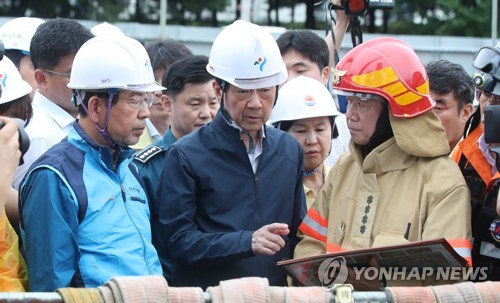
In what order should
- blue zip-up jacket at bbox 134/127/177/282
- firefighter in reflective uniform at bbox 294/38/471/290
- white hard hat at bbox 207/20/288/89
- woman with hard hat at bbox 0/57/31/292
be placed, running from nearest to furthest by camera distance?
woman with hard hat at bbox 0/57/31/292, firefighter in reflective uniform at bbox 294/38/471/290, white hard hat at bbox 207/20/288/89, blue zip-up jacket at bbox 134/127/177/282

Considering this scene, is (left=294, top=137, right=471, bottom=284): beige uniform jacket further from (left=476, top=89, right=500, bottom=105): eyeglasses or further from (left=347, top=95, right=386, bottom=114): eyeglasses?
(left=476, top=89, right=500, bottom=105): eyeglasses

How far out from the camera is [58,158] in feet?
11.8

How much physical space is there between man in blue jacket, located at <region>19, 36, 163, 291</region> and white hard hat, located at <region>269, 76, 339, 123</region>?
1182mm

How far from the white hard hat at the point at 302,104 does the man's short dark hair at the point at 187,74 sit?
0.42 meters

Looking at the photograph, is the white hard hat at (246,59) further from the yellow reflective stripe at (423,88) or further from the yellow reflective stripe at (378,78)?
the yellow reflective stripe at (423,88)

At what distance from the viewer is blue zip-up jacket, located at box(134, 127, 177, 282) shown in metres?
4.21

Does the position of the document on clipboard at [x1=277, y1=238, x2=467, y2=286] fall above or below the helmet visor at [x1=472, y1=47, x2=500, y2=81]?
below

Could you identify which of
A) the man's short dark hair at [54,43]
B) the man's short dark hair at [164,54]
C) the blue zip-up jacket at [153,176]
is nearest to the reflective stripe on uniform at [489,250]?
the blue zip-up jacket at [153,176]

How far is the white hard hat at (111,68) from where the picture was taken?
151 inches

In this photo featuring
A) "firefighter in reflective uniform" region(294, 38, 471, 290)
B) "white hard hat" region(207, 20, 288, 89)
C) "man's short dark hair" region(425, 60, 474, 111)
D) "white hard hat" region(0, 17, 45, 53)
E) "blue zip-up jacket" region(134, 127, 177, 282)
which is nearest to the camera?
"firefighter in reflective uniform" region(294, 38, 471, 290)

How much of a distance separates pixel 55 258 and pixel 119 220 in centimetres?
33

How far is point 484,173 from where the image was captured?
382 centimetres

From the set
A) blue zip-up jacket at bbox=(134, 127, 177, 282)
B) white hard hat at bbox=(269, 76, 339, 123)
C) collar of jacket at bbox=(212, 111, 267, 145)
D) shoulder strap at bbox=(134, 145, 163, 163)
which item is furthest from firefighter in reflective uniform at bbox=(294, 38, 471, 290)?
white hard hat at bbox=(269, 76, 339, 123)

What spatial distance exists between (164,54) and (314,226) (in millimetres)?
2534
